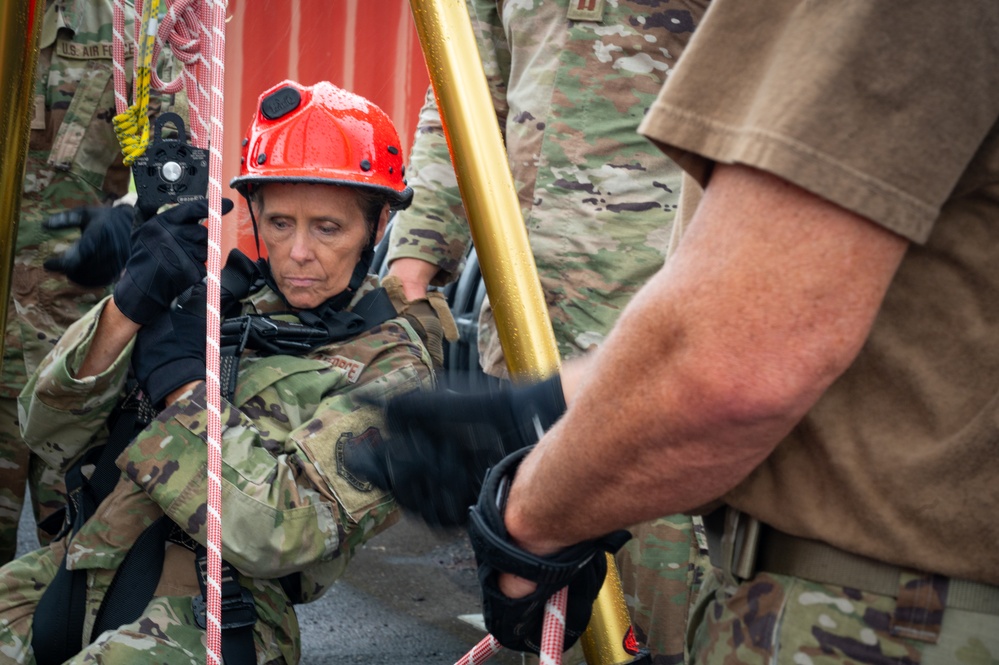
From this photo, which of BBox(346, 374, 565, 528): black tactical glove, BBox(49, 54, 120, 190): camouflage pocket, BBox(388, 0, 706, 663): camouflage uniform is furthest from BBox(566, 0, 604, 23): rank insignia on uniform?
BBox(49, 54, 120, 190): camouflage pocket

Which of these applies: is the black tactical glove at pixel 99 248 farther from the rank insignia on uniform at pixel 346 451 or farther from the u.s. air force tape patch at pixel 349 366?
the rank insignia on uniform at pixel 346 451

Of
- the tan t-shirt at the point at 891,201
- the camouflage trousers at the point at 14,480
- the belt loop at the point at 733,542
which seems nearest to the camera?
the tan t-shirt at the point at 891,201

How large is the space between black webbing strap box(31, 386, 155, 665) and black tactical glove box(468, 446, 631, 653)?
4.41ft

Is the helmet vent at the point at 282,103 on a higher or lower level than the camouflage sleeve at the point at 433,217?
higher

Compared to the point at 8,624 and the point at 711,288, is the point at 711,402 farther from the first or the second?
the point at 8,624

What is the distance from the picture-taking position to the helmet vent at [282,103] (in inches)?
102

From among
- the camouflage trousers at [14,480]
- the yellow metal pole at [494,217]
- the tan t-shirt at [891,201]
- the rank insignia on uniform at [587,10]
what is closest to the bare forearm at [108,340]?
the yellow metal pole at [494,217]

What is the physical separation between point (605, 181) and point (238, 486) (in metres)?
1.07

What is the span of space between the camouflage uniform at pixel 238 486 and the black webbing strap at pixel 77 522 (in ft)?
0.10

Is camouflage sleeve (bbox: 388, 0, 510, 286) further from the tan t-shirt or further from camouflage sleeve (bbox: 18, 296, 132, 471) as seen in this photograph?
the tan t-shirt

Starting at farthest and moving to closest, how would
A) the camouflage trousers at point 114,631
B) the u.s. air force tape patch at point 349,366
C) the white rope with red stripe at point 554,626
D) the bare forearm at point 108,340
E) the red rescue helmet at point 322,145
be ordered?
the red rescue helmet at point 322,145
the u.s. air force tape patch at point 349,366
the bare forearm at point 108,340
the camouflage trousers at point 114,631
the white rope with red stripe at point 554,626

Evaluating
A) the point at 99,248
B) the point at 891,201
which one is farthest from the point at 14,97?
the point at 891,201

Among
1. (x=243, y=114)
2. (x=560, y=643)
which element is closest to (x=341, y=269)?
(x=560, y=643)

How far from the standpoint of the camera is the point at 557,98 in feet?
8.20
